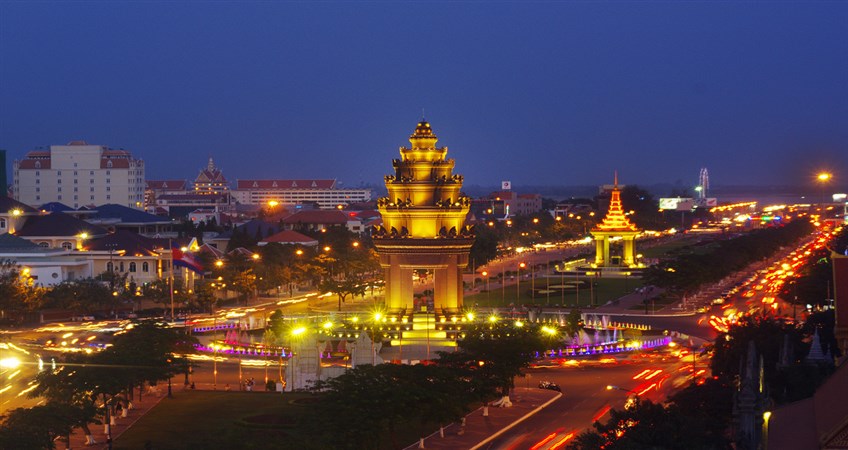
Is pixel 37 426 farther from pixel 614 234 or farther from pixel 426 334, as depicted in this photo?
pixel 614 234

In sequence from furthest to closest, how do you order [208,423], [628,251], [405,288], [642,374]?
1. [628,251]
2. [405,288]
3. [642,374]
4. [208,423]

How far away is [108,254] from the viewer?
106188mm

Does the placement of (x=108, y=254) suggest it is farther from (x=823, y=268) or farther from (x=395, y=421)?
(x=395, y=421)

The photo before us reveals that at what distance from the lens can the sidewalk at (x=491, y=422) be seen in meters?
46.3

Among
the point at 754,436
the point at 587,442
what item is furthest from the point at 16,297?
the point at 754,436

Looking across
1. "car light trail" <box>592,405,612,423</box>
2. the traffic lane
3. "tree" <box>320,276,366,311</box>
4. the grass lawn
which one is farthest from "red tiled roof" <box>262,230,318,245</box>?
"car light trail" <box>592,405,612,423</box>

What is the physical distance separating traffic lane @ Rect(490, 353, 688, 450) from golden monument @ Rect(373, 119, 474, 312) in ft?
36.4

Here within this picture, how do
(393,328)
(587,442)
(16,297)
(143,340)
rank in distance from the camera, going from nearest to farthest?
(587,442) → (143,340) → (393,328) → (16,297)

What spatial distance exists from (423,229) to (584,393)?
19932mm

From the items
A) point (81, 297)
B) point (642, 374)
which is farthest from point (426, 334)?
point (81, 297)

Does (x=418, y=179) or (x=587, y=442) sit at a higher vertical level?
(x=418, y=179)

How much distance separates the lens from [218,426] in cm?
4706

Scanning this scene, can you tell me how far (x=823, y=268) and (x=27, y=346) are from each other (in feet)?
161

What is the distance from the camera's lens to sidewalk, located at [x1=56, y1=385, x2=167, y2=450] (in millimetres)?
45872
